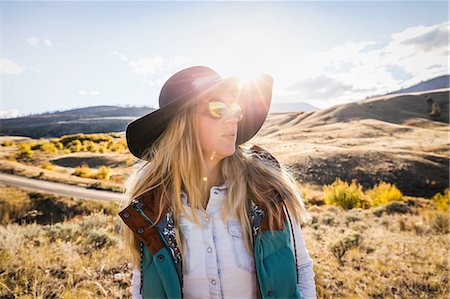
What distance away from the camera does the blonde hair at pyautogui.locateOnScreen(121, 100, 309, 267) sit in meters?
2.06

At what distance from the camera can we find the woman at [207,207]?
185 cm

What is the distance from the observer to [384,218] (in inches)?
392

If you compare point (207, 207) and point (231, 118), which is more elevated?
point (231, 118)

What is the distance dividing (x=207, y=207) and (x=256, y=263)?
0.52 m

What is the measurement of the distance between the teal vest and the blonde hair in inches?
5.8

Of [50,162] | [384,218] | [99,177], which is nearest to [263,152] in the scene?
[384,218]

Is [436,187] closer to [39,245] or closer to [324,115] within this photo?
[39,245]

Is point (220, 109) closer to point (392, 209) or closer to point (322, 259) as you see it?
point (322, 259)

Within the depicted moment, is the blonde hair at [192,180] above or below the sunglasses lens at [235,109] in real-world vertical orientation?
below

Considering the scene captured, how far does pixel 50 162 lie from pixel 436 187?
123ft

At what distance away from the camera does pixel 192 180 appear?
222 centimetres

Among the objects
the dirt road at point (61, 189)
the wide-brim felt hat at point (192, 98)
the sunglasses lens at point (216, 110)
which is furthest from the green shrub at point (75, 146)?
the sunglasses lens at point (216, 110)

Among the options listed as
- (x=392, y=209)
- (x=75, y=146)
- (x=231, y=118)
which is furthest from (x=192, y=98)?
(x=75, y=146)

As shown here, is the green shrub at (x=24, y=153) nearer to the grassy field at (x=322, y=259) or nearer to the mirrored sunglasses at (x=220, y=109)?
the grassy field at (x=322, y=259)
